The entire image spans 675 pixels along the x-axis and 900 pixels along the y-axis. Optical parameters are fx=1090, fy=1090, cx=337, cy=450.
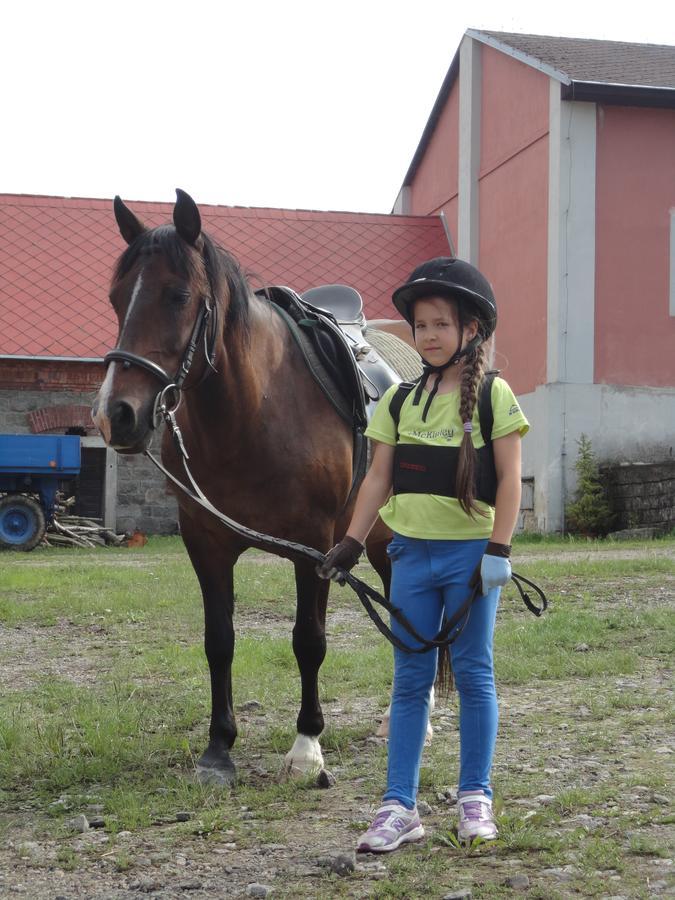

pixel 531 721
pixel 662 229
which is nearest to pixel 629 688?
pixel 531 721

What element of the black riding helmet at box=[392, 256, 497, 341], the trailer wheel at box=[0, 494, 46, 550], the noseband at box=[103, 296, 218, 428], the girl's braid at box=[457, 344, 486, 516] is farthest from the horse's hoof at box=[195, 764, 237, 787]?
the trailer wheel at box=[0, 494, 46, 550]

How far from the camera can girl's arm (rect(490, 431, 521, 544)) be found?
3207mm

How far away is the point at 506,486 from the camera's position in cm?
328

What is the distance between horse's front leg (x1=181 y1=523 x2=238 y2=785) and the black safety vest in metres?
1.12

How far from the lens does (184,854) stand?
3.22m

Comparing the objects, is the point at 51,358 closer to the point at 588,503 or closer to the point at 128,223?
the point at 588,503

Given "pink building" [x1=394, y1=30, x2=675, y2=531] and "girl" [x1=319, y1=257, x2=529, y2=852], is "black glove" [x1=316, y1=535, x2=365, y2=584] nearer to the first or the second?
"girl" [x1=319, y1=257, x2=529, y2=852]

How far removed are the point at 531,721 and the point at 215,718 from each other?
146 cm

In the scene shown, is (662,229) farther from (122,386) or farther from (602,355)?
(122,386)

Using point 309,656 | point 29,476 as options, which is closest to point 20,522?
point 29,476

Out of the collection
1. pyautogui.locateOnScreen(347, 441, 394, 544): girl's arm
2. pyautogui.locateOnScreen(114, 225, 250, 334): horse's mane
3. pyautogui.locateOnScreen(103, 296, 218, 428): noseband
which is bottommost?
pyautogui.locateOnScreen(347, 441, 394, 544): girl's arm

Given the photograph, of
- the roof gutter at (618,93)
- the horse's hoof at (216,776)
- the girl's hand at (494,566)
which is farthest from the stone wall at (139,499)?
the girl's hand at (494,566)

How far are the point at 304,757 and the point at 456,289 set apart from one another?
191cm

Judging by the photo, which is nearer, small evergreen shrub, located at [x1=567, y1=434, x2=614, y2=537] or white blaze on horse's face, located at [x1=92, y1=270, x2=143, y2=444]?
white blaze on horse's face, located at [x1=92, y1=270, x2=143, y2=444]
